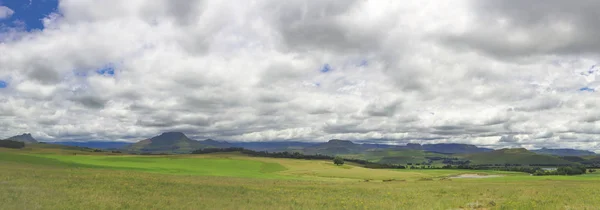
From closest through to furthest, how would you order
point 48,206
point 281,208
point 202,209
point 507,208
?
point 48,206
point 202,209
point 281,208
point 507,208

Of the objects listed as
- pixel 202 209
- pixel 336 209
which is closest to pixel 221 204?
pixel 202 209

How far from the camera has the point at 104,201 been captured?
24.4 meters

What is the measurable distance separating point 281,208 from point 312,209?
6.86 feet

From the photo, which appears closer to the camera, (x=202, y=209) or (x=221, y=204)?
(x=202, y=209)

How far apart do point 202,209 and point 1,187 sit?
55.3 feet

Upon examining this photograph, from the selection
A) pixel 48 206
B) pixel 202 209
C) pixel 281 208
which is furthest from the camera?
pixel 281 208

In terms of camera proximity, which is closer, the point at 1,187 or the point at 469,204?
the point at 1,187

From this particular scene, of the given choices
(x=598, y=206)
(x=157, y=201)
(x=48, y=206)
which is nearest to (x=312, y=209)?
(x=157, y=201)

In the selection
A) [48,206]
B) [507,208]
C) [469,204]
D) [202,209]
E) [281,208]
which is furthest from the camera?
[469,204]

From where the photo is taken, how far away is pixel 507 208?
88.5 ft

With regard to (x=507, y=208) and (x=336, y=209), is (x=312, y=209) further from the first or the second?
(x=507, y=208)

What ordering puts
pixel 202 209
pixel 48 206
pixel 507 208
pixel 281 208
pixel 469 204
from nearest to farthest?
1. pixel 48 206
2. pixel 202 209
3. pixel 281 208
4. pixel 507 208
5. pixel 469 204

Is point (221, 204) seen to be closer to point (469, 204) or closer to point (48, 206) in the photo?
point (48, 206)

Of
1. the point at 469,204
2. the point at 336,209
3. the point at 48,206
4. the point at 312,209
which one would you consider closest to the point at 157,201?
the point at 48,206
